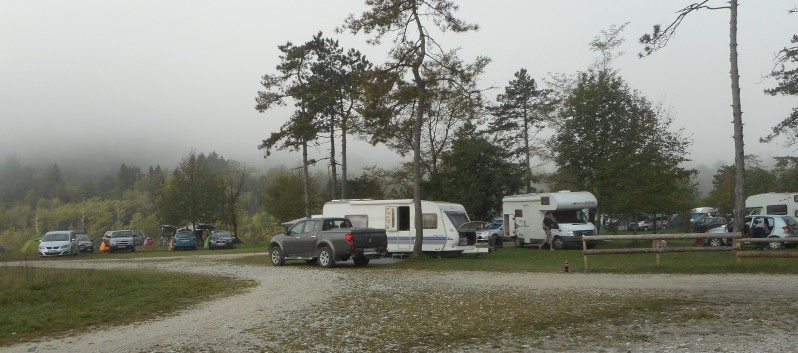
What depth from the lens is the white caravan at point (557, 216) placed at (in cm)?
3067

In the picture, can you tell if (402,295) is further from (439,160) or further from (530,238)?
(439,160)

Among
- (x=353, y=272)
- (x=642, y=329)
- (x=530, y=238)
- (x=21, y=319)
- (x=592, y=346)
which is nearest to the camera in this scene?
(x=592, y=346)

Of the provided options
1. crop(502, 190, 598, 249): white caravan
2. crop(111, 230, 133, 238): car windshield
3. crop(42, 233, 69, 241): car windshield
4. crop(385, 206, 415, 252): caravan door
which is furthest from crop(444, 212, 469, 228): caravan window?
crop(111, 230, 133, 238): car windshield

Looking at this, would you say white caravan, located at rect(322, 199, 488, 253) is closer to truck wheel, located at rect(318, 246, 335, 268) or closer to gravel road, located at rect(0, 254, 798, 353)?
truck wheel, located at rect(318, 246, 335, 268)

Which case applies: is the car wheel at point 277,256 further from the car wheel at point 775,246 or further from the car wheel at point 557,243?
the car wheel at point 775,246

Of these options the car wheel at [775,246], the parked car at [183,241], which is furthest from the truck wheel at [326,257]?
the parked car at [183,241]

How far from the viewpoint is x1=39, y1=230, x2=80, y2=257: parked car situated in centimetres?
3525

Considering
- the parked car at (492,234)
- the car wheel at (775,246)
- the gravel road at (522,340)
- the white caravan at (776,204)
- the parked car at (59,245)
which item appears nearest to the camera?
the gravel road at (522,340)

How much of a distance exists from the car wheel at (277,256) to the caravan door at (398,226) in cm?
518

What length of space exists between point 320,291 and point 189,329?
194 inches

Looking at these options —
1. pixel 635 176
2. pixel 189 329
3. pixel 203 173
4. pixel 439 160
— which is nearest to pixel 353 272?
pixel 189 329

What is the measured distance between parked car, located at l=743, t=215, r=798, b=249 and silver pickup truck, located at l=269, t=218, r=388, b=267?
15814 mm

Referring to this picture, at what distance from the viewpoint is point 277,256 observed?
2280 centimetres

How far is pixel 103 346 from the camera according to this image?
318 inches
